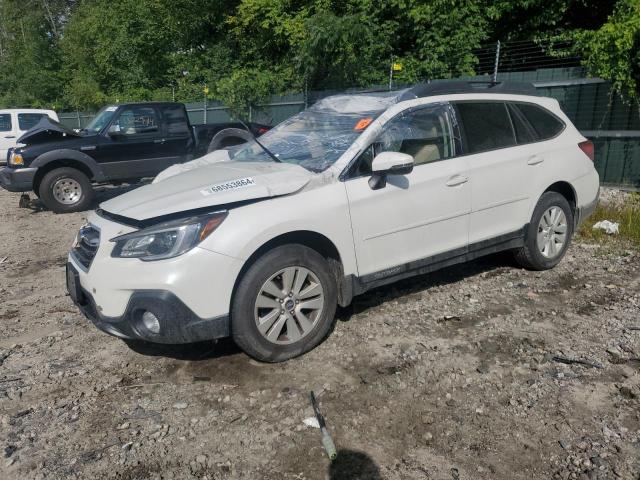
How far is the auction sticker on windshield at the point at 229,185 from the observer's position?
3.45 metres

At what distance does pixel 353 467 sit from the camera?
2.60 meters

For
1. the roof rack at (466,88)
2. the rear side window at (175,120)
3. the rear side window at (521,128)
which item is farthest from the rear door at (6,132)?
the rear side window at (521,128)

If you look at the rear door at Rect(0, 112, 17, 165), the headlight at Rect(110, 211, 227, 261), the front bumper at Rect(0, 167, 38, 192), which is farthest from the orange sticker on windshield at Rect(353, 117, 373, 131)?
the rear door at Rect(0, 112, 17, 165)

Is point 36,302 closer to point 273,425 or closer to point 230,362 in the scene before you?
point 230,362

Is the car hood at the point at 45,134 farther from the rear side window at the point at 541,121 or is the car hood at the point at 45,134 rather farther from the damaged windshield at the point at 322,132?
the rear side window at the point at 541,121

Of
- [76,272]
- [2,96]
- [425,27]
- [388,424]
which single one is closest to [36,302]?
[76,272]

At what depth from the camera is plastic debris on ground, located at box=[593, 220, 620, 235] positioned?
21.5 ft

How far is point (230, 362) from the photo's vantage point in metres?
3.65

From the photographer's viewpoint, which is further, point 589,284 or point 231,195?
point 589,284

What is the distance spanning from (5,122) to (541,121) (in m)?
15.4

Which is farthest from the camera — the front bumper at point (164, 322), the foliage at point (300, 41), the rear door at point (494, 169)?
the foliage at point (300, 41)

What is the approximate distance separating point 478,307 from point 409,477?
2.22 meters

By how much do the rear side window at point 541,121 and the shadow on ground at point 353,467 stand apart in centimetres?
358

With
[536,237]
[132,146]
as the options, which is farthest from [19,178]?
[536,237]
